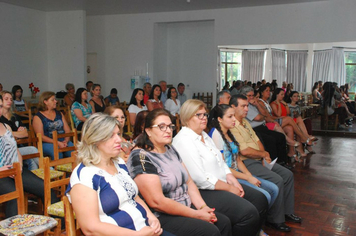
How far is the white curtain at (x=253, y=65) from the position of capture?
1011 cm

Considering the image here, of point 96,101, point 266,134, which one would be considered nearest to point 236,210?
point 266,134

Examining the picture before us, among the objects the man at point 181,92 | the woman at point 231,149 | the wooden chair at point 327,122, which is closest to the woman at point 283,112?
the wooden chair at point 327,122

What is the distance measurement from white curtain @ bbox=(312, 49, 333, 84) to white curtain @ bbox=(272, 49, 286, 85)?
85 cm

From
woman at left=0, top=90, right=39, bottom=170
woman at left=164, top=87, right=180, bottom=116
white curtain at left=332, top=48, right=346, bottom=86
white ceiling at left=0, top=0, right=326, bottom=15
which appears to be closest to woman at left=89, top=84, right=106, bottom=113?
woman at left=164, top=87, right=180, bottom=116

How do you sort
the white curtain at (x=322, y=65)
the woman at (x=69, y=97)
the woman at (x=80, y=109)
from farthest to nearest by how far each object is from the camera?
the white curtain at (x=322, y=65) < the woman at (x=69, y=97) < the woman at (x=80, y=109)

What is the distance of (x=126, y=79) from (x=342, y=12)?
19.4 ft

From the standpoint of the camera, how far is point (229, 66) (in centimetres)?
1102

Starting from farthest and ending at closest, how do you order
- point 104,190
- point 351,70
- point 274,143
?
1. point 351,70
2. point 274,143
3. point 104,190

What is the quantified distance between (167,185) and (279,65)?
28.5 ft

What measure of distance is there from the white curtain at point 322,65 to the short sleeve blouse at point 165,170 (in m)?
7.78

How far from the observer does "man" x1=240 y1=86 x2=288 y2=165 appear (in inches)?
214

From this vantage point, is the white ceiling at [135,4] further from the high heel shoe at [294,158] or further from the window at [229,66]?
the high heel shoe at [294,158]

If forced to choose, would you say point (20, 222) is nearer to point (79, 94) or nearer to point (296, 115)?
point (79, 94)

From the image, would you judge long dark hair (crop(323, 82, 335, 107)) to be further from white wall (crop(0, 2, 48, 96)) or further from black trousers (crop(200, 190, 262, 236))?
white wall (crop(0, 2, 48, 96))
